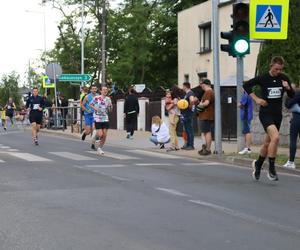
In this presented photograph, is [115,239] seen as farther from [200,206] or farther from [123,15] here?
[123,15]

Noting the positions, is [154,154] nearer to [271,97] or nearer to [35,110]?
[35,110]

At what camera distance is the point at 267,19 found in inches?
560

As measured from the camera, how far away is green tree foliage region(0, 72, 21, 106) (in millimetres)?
113406

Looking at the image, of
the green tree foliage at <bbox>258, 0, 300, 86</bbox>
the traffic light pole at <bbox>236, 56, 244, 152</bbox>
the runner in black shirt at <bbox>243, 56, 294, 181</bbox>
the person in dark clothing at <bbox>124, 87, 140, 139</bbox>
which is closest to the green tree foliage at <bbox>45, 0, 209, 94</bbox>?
the person in dark clothing at <bbox>124, 87, 140, 139</bbox>

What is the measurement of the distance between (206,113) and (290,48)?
17.2 ft

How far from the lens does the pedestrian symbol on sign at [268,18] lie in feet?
46.3

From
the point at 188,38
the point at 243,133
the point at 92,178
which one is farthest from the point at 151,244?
the point at 188,38

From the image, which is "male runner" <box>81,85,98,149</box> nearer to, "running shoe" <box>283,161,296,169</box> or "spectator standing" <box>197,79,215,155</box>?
"spectator standing" <box>197,79,215,155</box>

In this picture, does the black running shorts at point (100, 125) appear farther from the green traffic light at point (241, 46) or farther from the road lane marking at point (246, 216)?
the road lane marking at point (246, 216)

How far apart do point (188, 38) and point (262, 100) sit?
27.7m

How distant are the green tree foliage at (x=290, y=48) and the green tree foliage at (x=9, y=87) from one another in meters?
97.0

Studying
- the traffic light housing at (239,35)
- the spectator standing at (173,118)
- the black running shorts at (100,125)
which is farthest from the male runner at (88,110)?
the traffic light housing at (239,35)

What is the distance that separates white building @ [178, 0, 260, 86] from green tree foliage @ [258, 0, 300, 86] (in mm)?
12521

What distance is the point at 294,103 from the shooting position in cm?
1207
